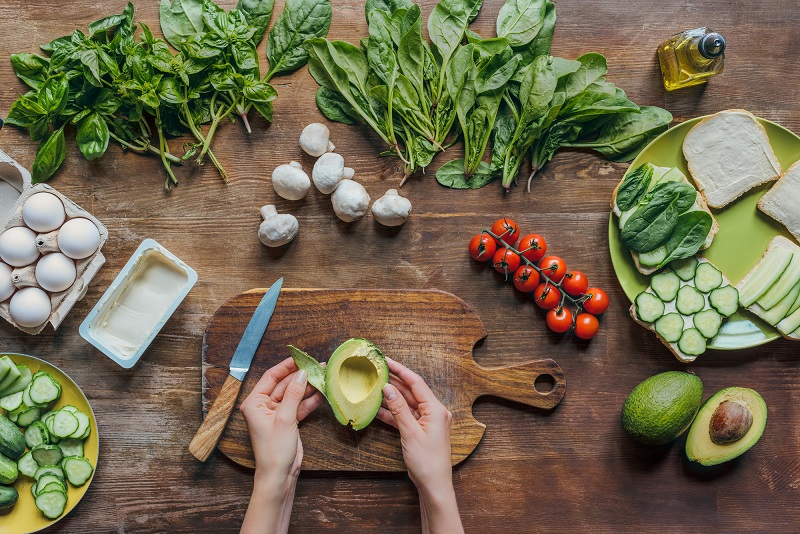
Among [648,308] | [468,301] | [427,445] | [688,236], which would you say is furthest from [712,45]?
[427,445]

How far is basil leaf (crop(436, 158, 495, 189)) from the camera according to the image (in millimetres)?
1928

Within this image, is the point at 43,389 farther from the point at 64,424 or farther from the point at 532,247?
the point at 532,247

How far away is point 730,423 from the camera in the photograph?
5.93 feet

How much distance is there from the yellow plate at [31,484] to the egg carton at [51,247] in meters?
0.15

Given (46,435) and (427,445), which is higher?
(427,445)

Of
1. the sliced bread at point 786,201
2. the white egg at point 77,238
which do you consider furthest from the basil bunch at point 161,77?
the sliced bread at point 786,201

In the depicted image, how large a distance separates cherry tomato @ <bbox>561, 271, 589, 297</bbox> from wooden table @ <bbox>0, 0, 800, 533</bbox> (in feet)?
0.36

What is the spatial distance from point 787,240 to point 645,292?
0.49 meters

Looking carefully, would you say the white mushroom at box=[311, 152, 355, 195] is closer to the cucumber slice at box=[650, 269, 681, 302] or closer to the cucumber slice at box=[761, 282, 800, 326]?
the cucumber slice at box=[650, 269, 681, 302]

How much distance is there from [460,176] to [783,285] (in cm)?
107

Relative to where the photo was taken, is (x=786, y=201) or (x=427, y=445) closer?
(x=427, y=445)

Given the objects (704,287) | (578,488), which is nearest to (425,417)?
(578,488)

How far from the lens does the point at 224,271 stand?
1938 mm

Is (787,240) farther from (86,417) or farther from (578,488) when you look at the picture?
(86,417)
